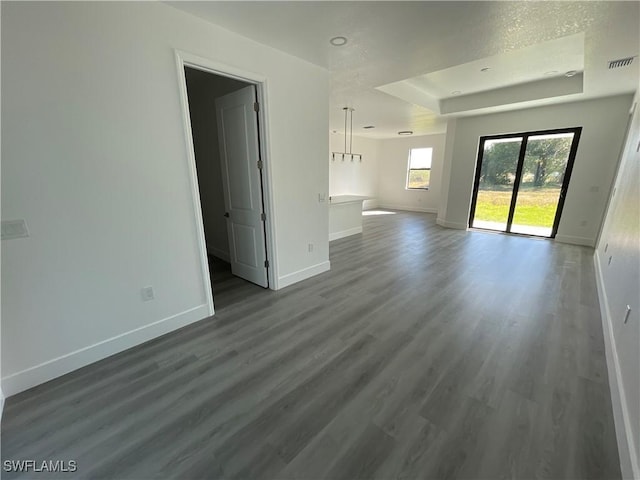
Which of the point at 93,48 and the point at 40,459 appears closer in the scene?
the point at 40,459

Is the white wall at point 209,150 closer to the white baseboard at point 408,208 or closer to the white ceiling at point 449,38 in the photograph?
the white ceiling at point 449,38

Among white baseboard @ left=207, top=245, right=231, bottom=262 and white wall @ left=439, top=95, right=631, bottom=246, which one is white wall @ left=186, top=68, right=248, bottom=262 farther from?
white wall @ left=439, top=95, right=631, bottom=246

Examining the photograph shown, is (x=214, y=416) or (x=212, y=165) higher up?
(x=212, y=165)

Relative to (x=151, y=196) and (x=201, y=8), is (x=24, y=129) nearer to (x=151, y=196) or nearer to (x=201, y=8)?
(x=151, y=196)

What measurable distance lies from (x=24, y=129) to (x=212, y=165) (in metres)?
2.51

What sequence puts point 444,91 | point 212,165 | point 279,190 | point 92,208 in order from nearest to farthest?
point 92,208
point 279,190
point 212,165
point 444,91

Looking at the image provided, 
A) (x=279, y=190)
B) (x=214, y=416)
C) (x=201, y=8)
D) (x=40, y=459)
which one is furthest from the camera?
(x=279, y=190)

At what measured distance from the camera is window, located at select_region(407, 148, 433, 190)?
962cm

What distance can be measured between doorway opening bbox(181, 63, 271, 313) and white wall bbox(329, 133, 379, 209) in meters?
5.60

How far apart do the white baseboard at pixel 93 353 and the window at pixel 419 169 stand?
30.0 feet

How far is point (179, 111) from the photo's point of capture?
2221 millimetres

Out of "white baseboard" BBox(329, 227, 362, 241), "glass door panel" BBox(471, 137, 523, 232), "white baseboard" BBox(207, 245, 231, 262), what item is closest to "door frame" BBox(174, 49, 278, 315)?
"white baseboard" BBox(207, 245, 231, 262)

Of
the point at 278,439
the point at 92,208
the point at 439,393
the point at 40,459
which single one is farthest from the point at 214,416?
the point at 92,208

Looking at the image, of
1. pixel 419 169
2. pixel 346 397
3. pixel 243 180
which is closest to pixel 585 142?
pixel 419 169
